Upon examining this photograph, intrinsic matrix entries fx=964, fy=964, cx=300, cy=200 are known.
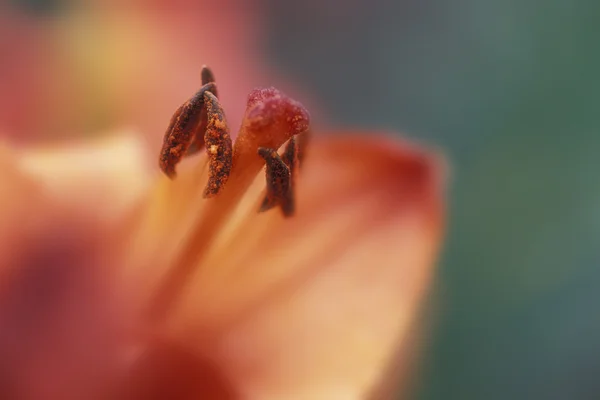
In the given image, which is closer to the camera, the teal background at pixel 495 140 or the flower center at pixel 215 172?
the flower center at pixel 215 172

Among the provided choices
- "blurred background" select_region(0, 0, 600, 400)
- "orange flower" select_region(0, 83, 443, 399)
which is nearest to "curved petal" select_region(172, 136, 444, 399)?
"orange flower" select_region(0, 83, 443, 399)

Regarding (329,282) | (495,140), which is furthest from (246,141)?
(495,140)

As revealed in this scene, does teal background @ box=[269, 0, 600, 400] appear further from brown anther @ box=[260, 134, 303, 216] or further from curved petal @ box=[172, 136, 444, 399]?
brown anther @ box=[260, 134, 303, 216]

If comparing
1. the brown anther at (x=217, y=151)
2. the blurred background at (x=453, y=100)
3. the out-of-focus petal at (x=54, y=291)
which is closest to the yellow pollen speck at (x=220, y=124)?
the brown anther at (x=217, y=151)

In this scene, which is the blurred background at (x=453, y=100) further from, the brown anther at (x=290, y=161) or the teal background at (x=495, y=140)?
the brown anther at (x=290, y=161)

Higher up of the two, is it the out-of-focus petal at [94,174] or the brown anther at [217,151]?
the brown anther at [217,151]

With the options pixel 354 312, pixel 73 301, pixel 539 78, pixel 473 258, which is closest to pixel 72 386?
pixel 73 301

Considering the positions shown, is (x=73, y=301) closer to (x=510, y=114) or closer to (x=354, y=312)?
(x=354, y=312)
